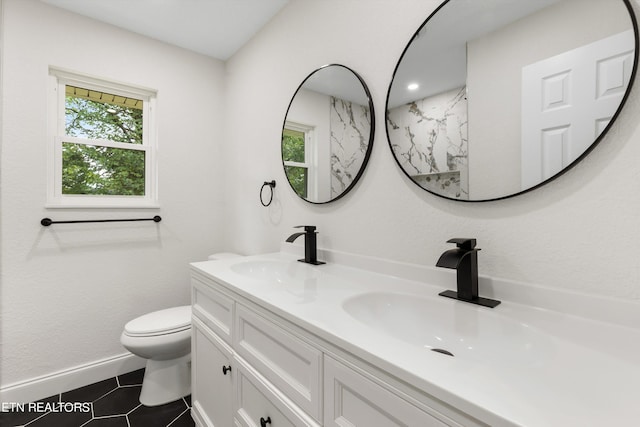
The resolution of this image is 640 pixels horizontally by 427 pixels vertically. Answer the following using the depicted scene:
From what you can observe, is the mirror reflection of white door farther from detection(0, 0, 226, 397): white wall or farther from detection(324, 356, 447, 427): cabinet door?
detection(0, 0, 226, 397): white wall

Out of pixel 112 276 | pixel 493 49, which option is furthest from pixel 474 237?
pixel 112 276

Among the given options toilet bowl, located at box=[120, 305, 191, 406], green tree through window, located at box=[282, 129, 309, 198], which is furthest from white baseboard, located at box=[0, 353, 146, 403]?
green tree through window, located at box=[282, 129, 309, 198]

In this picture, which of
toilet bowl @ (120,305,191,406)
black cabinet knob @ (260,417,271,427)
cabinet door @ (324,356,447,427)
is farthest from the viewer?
toilet bowl @ (120,305,191,406)

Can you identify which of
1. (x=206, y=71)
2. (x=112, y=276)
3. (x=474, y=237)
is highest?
(x=206, y=71)

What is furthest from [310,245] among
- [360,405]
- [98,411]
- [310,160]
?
[98,411]

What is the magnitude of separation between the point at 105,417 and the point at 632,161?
8.16 feet

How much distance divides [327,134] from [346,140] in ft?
0.52

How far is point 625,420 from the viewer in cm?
40

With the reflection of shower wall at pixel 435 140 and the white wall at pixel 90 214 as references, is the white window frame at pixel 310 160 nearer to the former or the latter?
the reflection of shower wall at pixel 435 140

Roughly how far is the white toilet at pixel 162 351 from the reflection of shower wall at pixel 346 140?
123 cm

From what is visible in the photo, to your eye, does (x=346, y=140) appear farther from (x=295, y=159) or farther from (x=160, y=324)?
(x=160, y=324)

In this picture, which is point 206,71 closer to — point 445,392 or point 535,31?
point 535,31

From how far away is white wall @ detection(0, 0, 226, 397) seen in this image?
174 cm

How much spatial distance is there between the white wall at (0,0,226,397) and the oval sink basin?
1887mm
